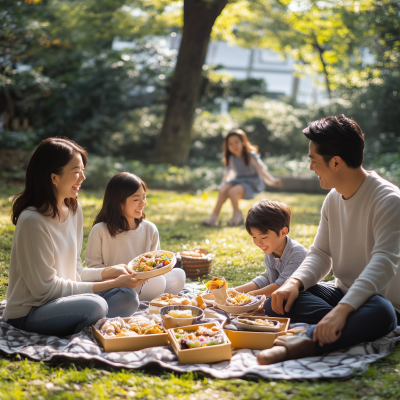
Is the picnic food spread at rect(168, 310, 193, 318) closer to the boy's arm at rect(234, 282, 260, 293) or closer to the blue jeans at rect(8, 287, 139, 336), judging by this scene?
the blue jeans at rect(8, 287, 139, 336)

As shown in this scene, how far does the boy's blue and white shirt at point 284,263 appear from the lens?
336 centimetres

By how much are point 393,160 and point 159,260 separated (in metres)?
10.7

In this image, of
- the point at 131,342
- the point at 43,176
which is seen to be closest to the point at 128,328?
the point at 131,342

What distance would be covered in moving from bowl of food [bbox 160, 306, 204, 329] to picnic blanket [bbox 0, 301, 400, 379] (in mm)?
197

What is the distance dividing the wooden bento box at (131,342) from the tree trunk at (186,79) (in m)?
9.72

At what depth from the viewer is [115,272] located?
314 centimetres

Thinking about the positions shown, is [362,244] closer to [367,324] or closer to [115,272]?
[367,324]

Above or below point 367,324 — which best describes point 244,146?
above

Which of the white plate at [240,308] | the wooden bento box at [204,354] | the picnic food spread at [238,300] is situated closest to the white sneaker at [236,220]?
the picnic food spread at [238,300]

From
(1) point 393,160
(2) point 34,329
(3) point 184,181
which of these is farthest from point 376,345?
(1) point 393,160

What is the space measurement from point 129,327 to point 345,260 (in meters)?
1.40

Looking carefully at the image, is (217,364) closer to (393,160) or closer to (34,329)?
(34,329)

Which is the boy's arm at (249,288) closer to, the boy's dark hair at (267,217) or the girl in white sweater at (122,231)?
the boy's dark hair at (267,217)

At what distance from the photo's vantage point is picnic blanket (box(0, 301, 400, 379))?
2.31 metres
